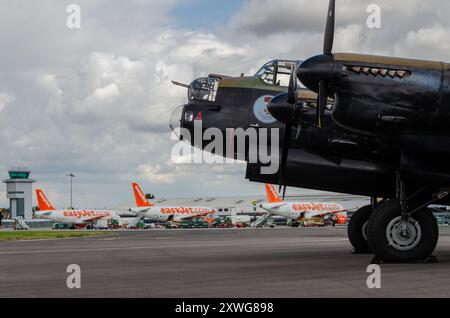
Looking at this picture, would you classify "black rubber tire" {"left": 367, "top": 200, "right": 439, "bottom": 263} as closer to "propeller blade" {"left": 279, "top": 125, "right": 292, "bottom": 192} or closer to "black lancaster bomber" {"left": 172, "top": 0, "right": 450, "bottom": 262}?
"black lancaster bomber" {"left": 172, "top": 0, "right": 450, "bottom": 262}

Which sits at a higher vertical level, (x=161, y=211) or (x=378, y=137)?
(x=378, y=137)

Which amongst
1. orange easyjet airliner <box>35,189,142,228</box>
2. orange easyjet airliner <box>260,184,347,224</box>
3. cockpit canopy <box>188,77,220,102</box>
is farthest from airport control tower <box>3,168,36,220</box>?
cockpit canopy <box>188,77,220,102</box>

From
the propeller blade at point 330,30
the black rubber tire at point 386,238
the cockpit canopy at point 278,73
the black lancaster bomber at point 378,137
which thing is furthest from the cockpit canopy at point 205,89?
the black rubber tire at point 386,238

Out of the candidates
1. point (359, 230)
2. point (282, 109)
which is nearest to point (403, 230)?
point (282, 109)

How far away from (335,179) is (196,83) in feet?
21.7

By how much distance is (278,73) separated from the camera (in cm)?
2452

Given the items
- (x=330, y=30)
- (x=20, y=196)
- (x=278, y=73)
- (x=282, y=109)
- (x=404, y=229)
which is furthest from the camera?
(x=20, y=196)

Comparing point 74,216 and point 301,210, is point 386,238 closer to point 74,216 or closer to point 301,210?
point 301,210

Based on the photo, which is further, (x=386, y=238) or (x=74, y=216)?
(x=74, y=216)

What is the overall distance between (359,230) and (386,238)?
25.8ft

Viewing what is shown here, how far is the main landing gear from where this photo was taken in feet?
61.3

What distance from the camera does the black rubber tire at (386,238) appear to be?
18.6 metres

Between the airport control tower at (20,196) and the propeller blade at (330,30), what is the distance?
180 meters
